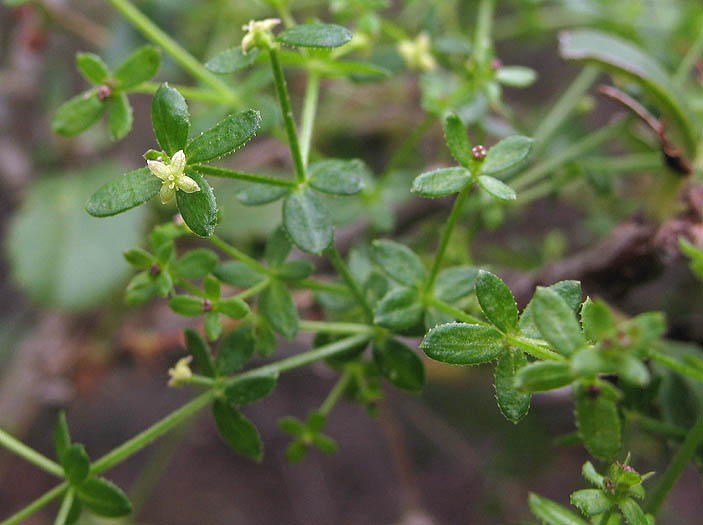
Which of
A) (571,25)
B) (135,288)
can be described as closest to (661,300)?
(571,25)

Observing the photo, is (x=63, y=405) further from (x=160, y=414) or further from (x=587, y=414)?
(x=587, y=414)

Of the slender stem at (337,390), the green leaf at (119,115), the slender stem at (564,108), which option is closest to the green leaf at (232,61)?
the green leaf at (119,115)

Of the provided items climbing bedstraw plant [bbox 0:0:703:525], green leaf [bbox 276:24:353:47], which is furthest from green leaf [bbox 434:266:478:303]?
green leaf [bbox 276:24:353:47]

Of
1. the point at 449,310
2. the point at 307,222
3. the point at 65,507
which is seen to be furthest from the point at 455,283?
the point at 65,507

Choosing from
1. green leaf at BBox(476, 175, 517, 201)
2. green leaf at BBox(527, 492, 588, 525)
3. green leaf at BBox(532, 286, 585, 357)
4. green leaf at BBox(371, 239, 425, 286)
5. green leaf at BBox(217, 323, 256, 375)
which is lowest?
green leaf at BBox(527, 492, 588, 525)

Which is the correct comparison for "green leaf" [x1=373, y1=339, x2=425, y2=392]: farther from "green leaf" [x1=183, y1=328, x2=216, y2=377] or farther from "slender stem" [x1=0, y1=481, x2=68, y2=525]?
"slender stem" [x1=0, y1=481, x2=68, y2=525]

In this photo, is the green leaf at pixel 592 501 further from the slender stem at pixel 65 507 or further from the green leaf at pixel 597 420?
the slender stem at pixel 65 507
